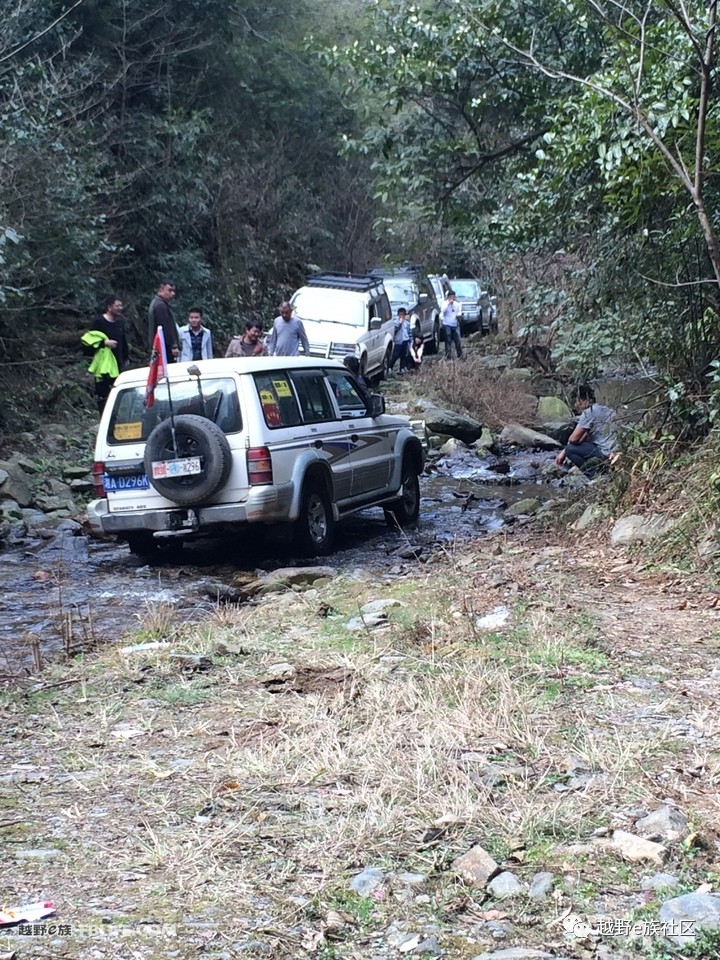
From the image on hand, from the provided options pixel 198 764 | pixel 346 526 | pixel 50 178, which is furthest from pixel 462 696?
pixel 50 178

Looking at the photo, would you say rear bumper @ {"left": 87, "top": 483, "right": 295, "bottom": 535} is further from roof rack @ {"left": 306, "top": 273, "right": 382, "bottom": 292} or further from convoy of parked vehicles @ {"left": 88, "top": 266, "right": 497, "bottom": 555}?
roof rack @ {"left": 306, "top": 273, "right": 382, "bottom": 292}

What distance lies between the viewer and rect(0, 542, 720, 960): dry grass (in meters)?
3.47

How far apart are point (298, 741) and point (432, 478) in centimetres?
1181

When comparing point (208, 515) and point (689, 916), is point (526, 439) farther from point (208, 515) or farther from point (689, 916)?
point (689, 916)

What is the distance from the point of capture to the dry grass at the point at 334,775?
11.4ft

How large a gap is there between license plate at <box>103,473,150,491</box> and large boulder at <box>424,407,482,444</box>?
382 inches

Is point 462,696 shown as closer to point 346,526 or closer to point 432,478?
point 346,526

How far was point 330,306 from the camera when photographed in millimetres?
23281

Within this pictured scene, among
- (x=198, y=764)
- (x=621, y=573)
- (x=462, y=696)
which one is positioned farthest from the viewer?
(x=621, y=573)

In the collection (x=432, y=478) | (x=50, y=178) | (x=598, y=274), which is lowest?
(x=432, y=478)

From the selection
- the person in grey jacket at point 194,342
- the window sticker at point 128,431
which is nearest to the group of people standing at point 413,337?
the person in grey jacket at point 194,342

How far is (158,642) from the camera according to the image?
22.9 ft

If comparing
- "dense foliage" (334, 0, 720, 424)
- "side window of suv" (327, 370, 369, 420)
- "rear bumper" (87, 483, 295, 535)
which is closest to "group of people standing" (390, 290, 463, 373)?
"dense foliage" (334, 0, 720, 424)

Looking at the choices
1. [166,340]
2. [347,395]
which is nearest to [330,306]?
[166,340]
